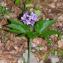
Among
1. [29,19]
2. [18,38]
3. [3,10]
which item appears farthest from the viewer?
[3,10]

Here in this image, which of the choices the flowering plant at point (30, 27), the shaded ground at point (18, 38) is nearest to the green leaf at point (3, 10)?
the shaded ground at point (18, 38)

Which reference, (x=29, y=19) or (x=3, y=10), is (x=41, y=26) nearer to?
(x=29, y=19)

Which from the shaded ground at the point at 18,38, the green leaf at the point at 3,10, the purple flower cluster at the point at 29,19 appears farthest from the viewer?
the green leaf at the point at 3,10

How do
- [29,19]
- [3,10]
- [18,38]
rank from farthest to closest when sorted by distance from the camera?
[3,10] < [18,38] < [29,19]

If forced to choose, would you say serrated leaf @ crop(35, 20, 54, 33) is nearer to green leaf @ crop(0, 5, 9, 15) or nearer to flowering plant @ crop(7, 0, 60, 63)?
flowering plant @ crop(7, 0, 60, 63)

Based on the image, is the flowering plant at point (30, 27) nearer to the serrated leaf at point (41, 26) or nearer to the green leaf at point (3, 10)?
the serrated leaf at point (41, 26)

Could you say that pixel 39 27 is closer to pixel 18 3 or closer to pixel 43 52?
pixel 43 52

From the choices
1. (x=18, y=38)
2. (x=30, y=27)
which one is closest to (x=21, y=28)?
(x=30, y=27)

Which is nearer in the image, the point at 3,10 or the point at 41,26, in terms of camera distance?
the point at 41,26

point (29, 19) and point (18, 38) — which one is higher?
point (29, 19)

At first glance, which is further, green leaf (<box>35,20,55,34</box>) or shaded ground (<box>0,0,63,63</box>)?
shaded ground (<box>0,0,63,63</box>)

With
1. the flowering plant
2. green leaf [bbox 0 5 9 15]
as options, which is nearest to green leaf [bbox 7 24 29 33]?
the flowering plant

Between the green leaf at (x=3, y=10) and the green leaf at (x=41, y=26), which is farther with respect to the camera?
the green leaf at (x=3, y=10)

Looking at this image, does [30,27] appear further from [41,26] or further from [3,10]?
[3,10]
